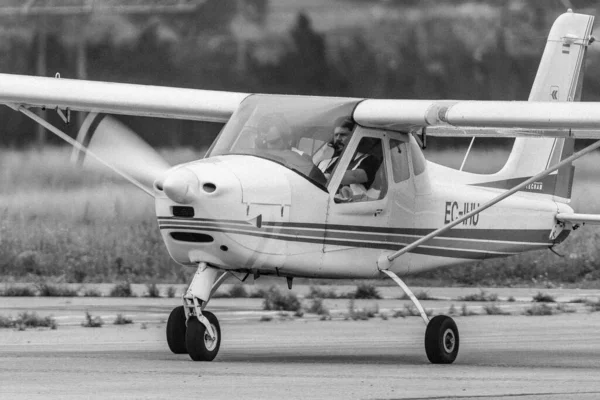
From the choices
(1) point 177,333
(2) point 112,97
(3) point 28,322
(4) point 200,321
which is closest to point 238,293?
(3) point 28,322

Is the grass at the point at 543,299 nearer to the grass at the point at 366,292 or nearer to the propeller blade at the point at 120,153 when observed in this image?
the grass at the point at 366,292

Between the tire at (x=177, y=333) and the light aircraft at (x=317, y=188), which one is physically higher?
the light aircraft at (x=317, y=188)

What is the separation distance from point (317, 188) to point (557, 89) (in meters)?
4.25

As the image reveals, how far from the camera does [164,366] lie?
1061 centimetres

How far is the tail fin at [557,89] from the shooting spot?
14.6 m

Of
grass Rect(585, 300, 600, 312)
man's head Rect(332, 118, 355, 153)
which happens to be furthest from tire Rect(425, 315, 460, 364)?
grass Rect(585, 300, 600, 312)

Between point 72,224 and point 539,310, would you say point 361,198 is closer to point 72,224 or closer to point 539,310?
point 539,310

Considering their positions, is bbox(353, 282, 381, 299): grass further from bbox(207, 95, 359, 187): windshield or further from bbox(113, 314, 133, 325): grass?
bbox(207, 95, 359, 187): windshield

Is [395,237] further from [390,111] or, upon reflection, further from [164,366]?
[164,366]

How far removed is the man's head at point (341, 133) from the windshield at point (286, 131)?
44 millimetres

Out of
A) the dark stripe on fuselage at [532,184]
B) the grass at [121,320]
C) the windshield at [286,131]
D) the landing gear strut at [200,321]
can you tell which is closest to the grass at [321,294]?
the grass at [121,320]

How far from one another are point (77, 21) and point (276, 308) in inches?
260

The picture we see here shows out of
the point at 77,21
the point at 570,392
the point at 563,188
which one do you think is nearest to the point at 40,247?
the point at 77,21

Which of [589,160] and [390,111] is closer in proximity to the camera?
[390,111]
